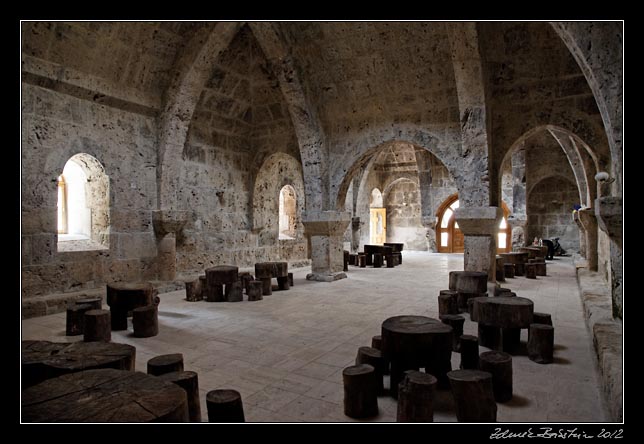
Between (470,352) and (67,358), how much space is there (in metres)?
2.74

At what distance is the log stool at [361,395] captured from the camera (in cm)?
259

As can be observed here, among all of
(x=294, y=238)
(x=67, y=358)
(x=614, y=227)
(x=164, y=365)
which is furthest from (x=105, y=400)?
(x=294, y=238)

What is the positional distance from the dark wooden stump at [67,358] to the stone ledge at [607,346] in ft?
9.56

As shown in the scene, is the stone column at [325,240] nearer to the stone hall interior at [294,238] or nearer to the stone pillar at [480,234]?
the stone hall interior at [294,238]

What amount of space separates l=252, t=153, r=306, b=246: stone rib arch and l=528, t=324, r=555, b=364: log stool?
22.9ft

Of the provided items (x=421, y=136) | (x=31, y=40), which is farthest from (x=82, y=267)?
(x=421, y=136)

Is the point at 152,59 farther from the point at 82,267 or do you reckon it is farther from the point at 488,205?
the point at 488,205

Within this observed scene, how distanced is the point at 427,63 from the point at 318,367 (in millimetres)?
5710

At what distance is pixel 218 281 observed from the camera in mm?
6273

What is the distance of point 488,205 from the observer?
276 inches

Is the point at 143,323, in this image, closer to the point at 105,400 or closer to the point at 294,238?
the point at 105,400

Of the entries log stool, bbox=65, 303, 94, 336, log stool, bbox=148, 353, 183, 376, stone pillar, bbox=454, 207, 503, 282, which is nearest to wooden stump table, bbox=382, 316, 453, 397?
log stool, bbox=148, 353, 183, 376

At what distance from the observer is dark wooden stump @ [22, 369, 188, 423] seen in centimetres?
187

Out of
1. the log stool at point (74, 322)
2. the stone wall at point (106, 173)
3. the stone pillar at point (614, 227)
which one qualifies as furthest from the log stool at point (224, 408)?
the stone wall at point (106, 173)
